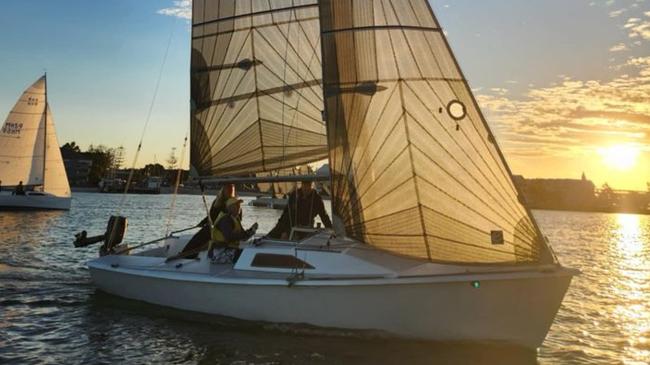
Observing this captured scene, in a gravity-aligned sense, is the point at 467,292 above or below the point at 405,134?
below

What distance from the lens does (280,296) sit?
896cm

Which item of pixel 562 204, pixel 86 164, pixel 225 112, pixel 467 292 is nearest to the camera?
pixel 467 292

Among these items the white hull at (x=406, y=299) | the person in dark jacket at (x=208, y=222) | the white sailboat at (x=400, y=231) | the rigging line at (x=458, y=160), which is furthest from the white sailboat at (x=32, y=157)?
the rigging line at (x=458, y=160)

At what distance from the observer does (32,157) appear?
4147 centimetres

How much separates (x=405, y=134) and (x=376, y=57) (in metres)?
1.43

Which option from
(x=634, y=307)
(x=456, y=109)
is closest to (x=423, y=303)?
(x=456, y=109)

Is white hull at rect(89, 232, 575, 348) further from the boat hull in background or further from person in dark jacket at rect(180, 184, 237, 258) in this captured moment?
person in dark jacket at rect(180, 184, 237, 258)

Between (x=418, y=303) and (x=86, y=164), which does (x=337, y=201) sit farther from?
(x=86, y=164)

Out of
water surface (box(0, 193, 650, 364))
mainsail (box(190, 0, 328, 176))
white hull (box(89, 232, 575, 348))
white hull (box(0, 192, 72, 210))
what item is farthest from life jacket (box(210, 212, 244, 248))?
white hull (box(0, 192, 72, 210))

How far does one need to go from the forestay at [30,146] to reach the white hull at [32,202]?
0.95 metres

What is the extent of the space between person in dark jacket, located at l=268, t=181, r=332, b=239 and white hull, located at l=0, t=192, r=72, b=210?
35739mm

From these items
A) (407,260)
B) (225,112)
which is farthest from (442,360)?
(225,112)

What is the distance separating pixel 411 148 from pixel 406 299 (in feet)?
7.60

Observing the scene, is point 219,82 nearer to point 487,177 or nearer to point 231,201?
point 231,201
